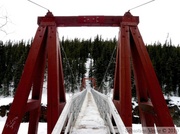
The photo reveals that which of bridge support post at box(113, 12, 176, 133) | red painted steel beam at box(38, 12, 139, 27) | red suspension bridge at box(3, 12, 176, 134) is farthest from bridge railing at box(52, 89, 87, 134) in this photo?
red painted steel beam at box(38, 12, 139, 27)

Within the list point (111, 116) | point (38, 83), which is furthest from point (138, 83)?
point (38, 83)

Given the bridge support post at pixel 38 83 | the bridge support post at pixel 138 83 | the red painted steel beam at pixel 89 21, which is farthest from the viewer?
the red painted steel beam at pixel 89 21

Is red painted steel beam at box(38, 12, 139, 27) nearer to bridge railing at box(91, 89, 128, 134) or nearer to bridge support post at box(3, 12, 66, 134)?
bridge support post at box(3, 12, 66, 134)

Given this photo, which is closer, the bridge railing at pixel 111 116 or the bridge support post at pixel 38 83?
the bridge railing at pixel 111 116

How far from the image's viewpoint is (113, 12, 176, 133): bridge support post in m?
3.07

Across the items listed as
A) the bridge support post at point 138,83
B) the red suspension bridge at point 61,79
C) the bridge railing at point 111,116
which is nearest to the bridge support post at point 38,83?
the red suspension bridge at point 61,79

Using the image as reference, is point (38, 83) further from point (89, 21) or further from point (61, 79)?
point (89, 21)

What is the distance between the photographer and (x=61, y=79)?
4.06 metres

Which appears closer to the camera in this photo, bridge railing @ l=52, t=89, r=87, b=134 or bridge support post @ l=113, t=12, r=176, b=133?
bridge railing @ l=52, t=89, r=87, b=134

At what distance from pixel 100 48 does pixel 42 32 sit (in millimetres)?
59943

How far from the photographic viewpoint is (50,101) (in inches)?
132

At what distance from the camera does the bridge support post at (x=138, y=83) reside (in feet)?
10.1

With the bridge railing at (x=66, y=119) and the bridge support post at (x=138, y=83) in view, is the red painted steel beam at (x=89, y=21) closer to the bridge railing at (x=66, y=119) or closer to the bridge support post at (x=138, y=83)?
the bridge support post at (x=138, y=83)

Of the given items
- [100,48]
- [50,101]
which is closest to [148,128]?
[50,101]
